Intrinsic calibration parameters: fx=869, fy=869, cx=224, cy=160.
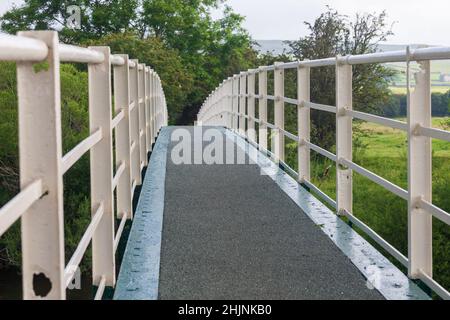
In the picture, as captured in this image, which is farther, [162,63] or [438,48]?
[162,63]

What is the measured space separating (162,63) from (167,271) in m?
47.0

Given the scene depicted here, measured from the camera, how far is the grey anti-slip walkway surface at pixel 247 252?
441 cm

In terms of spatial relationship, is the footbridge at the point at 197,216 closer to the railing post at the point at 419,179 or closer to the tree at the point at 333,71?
the railing post at the point at 419,179

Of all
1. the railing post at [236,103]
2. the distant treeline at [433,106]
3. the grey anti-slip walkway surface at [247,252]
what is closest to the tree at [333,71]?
the distant treeline at [433,106]

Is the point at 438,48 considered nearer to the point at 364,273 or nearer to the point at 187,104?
the point at 364,273

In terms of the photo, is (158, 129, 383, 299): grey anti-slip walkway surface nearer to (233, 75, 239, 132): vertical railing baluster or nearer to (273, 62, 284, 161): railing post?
(273, 62, 284, 161): railing post

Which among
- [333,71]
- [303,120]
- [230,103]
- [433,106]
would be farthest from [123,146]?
[333,71]

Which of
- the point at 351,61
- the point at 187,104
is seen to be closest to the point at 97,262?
the point at 351,61

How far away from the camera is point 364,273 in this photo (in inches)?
186

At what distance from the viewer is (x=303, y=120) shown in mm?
8078

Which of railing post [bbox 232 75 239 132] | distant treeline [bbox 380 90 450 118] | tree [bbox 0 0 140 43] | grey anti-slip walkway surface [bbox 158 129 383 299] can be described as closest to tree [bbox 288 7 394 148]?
distant treeline [bbox 380 90 450 118]

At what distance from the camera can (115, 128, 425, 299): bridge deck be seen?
439 cm
